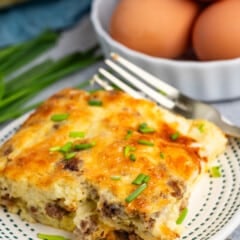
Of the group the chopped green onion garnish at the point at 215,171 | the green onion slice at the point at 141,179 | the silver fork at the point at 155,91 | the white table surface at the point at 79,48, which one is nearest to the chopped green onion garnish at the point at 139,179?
the green onion slice at the point at 141,179

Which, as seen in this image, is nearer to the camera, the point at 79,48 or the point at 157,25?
the point at 157,25

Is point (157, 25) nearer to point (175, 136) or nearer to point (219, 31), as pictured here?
point (219, 31)

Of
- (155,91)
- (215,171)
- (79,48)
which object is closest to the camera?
(215,171)

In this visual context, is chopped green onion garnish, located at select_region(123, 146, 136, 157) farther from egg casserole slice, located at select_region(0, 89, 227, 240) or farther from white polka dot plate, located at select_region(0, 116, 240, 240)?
white polka dot plate, located at select_region(0, 116, 240, 240)

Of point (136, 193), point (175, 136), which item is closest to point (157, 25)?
point (175, 136)

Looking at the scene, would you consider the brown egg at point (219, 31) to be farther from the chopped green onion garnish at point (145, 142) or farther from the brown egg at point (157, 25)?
the chopped green onion garnish at point (145, 142)

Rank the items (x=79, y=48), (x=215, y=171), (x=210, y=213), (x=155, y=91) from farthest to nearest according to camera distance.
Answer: (x=79, y=48), (x=155, y=91), (x=215, y=171), (x=210, y=213)
